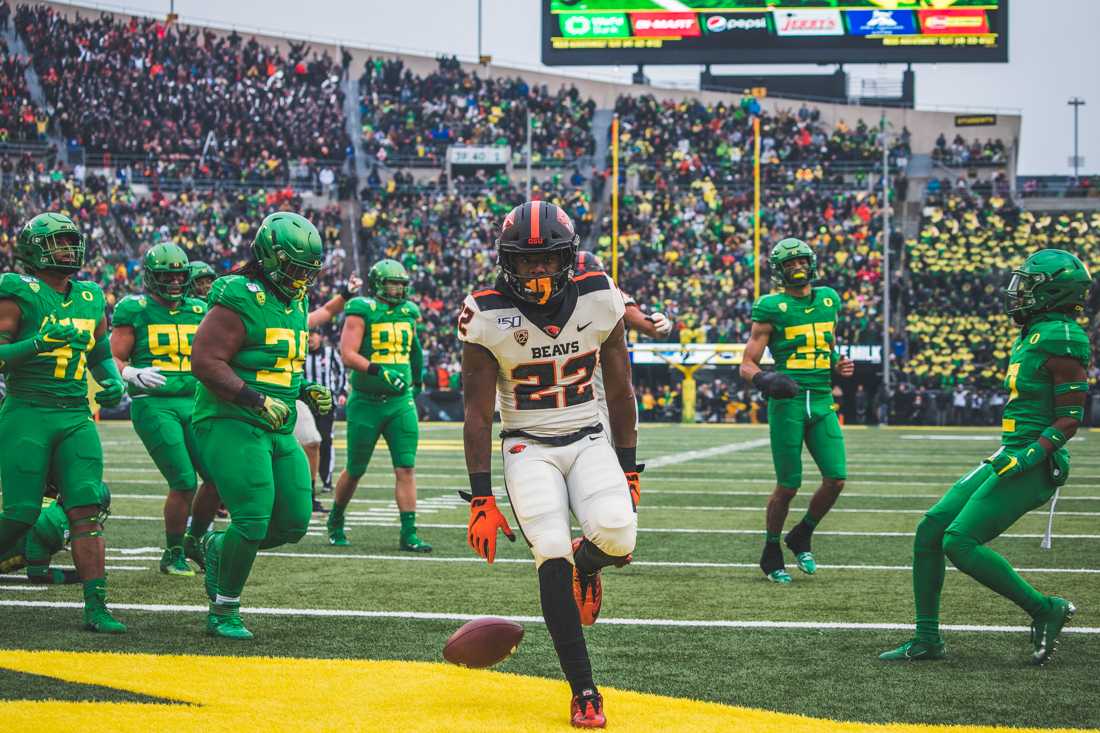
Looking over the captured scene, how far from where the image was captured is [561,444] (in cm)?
475

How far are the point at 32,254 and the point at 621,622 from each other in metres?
3.36

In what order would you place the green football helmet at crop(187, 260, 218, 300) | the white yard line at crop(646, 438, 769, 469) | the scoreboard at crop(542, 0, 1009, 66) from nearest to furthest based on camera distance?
the green football helmet at crop(187, 260, 218, 300)
the white yard line at crop(646, 438, 769, 469)
the scoreboard at crop(542, 0, 1009, 66)

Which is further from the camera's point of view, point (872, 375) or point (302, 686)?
point (872, 375)

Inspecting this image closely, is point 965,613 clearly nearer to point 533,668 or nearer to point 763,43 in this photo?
point 533,668

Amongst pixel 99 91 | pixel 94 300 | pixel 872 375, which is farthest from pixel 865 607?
pixel 99 91

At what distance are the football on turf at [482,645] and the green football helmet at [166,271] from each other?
156 inches

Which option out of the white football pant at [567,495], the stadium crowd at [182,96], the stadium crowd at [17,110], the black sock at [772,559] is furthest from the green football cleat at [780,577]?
the stadium crowd at [17,110]

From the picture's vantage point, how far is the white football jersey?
184 inches

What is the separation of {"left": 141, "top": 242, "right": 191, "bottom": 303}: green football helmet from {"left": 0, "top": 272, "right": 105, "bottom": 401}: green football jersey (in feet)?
5.18

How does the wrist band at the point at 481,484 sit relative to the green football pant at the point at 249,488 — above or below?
above

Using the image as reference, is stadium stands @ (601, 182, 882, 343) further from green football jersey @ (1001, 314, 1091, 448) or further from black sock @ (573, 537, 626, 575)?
black sock @ (573, 537, 626, 575)

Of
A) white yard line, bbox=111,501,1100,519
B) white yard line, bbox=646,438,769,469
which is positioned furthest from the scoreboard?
white yard line, bbox=111,501,1100,519

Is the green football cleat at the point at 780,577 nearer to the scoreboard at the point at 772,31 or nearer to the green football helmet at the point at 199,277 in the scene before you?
the green football helmet at the point at 199,277

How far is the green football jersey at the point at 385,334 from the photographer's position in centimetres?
960
